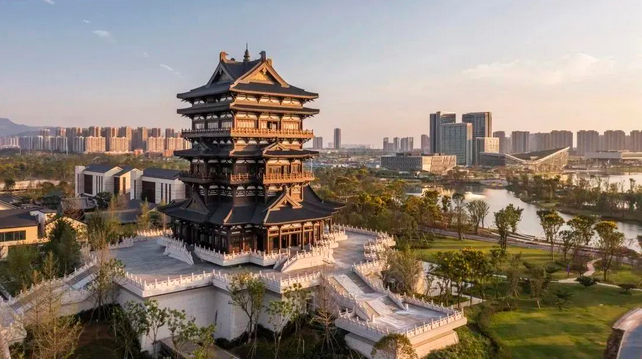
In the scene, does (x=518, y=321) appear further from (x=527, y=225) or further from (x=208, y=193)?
(x=527, y=225)

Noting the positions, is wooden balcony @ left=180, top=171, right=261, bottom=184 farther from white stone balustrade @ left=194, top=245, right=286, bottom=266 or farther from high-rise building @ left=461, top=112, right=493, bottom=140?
high-rise building @ left=461, top=112, right=493, bottom=140

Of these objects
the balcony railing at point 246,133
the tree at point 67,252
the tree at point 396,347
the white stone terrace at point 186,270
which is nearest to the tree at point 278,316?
the white stone terrace at point 186,270

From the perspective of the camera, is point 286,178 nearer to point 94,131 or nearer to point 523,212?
point 523,212

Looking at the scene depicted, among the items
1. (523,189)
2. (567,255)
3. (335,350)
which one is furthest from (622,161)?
(335,350)

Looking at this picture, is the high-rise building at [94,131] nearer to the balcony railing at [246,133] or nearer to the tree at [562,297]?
the balcony railing at [246,133]

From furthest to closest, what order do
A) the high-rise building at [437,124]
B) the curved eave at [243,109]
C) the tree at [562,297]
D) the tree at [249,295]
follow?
the high-rise building at [437,124] < the tree at [562,297] < the curved eave at [243,109] < the tree at [249,295]

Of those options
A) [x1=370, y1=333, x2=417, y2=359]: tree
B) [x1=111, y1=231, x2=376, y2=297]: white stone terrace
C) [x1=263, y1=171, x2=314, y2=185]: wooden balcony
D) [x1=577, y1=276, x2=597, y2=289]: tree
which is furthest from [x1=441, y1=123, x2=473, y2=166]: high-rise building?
[x1=370, y1=333, x2=417, y2=359]: tree

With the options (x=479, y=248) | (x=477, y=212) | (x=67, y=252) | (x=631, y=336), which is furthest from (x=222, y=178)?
(x=477, y=212)

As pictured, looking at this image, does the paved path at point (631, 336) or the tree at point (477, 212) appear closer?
the paved path at point (631, 336)
